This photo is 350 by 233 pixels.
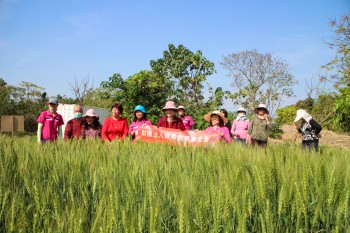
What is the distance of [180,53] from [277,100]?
27.3 feet

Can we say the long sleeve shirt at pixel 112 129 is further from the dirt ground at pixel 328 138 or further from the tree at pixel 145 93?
the tree at pixel 145 93

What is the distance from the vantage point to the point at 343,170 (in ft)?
6.23

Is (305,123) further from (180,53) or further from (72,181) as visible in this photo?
(180,53)

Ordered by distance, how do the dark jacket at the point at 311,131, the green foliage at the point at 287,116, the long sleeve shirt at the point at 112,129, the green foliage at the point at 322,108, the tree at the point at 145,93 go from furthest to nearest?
the green foliage at the point at 287,116 → the green foliage at the point at 322,108 → the tree at the point at 145,93 → the dark jacket at the point at 311,131 → the long sleeve shirt at the point at 112,129

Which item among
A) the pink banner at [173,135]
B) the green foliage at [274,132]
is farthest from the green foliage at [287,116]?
the pink banner at [173,135]

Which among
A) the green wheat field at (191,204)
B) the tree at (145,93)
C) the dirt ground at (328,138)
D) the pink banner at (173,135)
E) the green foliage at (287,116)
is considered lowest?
the dirt ground at (328,138)

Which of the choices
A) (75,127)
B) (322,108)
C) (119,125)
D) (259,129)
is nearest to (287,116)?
(322,108)

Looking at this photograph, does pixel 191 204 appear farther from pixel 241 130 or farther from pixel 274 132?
pixel 274 132

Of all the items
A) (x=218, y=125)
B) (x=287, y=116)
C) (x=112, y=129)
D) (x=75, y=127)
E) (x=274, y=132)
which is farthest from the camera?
(x=287, y=116)

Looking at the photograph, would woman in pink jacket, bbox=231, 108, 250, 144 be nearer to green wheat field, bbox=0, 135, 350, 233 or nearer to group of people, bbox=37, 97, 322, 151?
group of people, bbox=37, 97, 322, 151

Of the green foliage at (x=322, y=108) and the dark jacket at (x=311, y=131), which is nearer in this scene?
the dark jacket at (x=311, y=131)

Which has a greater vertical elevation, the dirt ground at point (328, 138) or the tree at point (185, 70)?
the tree at point (185, 70)

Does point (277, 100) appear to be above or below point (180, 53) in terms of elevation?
below

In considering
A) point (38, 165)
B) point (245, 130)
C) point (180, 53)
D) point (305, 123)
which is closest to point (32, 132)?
point (180, 53)
